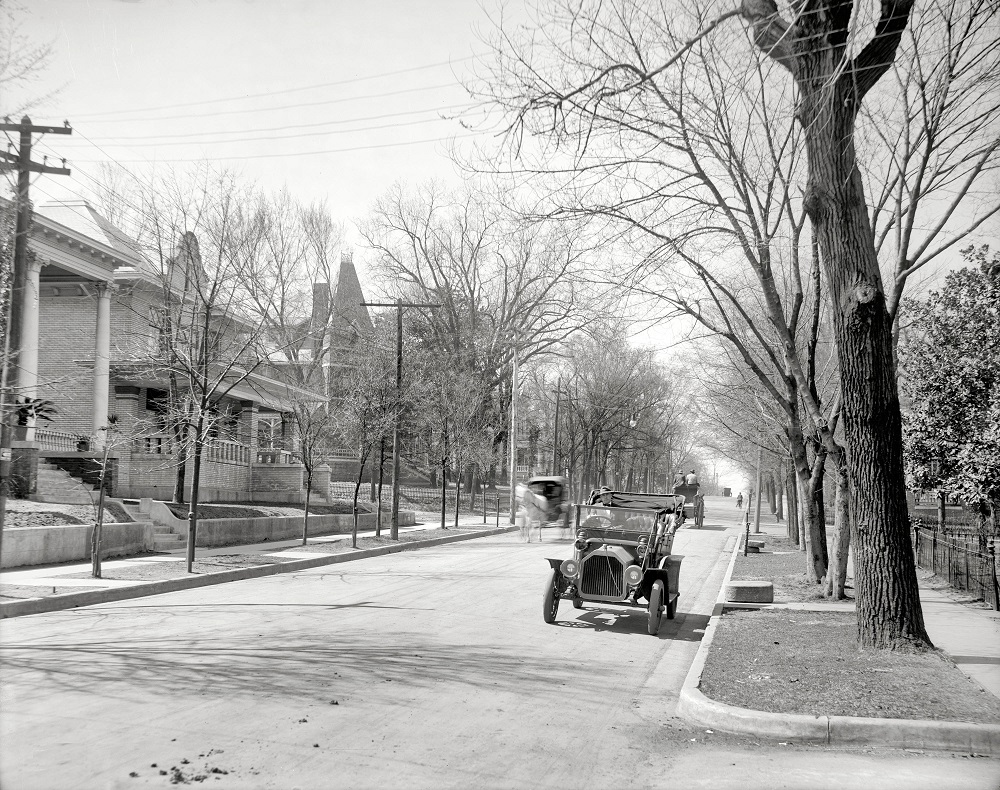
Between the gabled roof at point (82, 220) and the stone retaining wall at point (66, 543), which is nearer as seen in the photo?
the stone retaining wall at point (66, 543)

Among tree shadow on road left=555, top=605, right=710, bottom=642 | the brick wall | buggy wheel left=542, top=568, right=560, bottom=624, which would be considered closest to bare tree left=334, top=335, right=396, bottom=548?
the brick wall

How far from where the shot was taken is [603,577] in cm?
1203

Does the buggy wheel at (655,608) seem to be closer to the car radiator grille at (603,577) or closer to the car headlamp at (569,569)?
the car radiator grille at (603,577)

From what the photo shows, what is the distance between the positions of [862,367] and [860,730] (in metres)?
4.26

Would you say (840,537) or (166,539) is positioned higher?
(840,537)

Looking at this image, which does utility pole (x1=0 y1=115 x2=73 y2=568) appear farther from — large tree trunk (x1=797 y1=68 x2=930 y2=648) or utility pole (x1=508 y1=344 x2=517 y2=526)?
utility pole (x1=508 y1=344 x2=517 y2=526)

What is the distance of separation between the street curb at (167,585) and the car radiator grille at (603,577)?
786cm

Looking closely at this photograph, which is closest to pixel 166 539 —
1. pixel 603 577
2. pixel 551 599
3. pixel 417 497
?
pixel 551 599

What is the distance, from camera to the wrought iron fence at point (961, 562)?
13609 mm

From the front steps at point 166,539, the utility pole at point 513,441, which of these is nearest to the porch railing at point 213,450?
Result: the front steps at point 166,539

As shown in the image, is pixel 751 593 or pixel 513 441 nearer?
pixel 751 593

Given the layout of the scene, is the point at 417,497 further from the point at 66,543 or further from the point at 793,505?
the point at 66,543

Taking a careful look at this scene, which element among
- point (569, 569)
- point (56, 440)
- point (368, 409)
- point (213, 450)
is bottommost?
point (569, 569)

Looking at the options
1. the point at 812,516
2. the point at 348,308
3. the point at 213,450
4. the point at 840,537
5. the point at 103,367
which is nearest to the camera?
the point at 840,537
